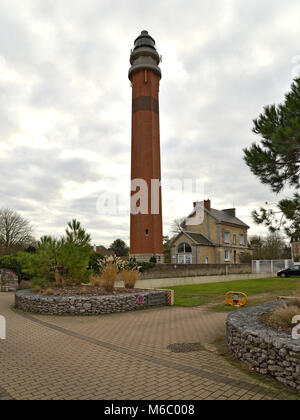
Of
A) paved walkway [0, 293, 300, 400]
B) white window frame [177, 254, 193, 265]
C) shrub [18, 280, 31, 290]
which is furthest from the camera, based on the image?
white window frame [177, 254, 193, 265]

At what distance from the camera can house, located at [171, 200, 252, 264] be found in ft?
123

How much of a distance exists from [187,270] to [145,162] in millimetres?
12100

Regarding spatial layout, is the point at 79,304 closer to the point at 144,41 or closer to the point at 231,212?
the point at 144,41

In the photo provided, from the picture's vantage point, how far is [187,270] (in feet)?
87.7

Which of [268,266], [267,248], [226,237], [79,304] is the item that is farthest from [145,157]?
[267,248]

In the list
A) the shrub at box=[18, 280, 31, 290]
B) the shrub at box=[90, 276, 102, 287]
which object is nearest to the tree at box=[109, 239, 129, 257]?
the shrub at box=[18, 280, 31, 290]

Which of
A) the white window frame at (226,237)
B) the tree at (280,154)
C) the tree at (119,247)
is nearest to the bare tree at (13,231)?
the tree at (119,247)

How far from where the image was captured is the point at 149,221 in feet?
102

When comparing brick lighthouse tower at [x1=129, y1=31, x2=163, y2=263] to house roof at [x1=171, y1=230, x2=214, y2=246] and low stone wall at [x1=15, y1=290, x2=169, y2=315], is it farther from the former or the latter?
low stone wall at [x1=15, y1=290, x2=169, y2=315]

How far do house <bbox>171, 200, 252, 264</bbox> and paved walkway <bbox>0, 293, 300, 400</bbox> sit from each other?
2726cm

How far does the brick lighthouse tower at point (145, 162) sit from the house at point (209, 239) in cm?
708

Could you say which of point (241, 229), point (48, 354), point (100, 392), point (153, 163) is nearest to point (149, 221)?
point (153, 163)

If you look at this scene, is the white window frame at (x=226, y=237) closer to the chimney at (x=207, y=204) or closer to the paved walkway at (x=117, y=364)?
the chimney at (x=207, y=204)

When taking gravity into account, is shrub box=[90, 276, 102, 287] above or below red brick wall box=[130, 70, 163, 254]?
below
